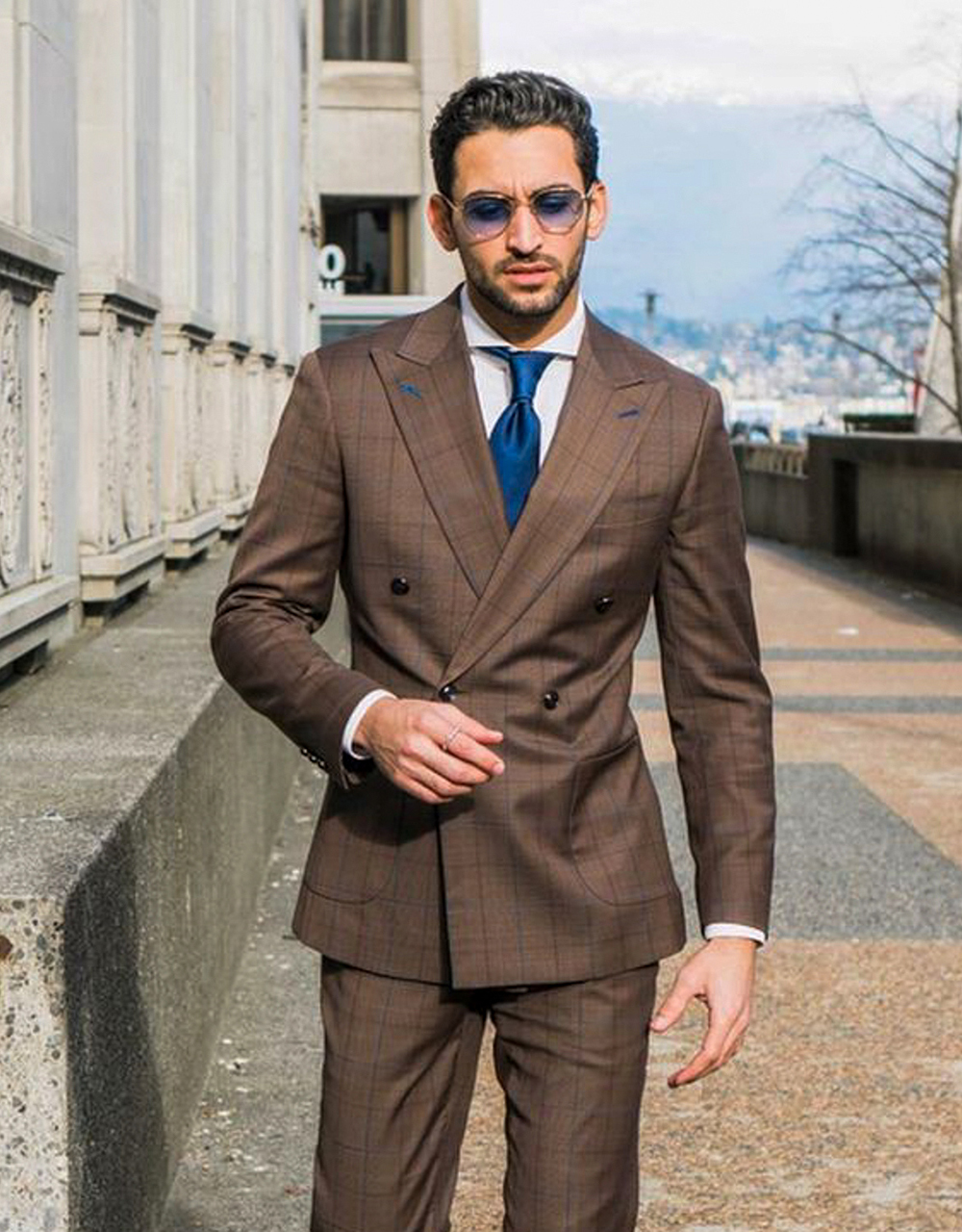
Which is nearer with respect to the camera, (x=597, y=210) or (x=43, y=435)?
(x=597, y=210)

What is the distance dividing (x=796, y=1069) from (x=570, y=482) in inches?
138

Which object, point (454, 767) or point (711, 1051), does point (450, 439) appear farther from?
point (711, 1051)

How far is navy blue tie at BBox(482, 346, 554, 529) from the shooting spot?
11.6ft

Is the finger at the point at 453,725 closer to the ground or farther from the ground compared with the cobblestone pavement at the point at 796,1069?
farther from the ground

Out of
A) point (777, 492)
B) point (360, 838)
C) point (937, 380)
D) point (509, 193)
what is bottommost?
point (360, 838)

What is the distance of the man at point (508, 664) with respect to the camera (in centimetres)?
348

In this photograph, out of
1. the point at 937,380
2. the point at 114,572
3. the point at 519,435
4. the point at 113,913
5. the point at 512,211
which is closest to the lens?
the point at 512,211

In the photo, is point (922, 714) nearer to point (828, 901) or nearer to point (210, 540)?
point (210, 540)

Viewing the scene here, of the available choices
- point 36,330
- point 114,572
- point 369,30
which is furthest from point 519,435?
point 369,30

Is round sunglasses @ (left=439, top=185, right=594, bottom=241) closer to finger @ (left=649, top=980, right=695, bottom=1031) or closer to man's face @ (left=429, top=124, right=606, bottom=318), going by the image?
man's face @ (left=429, top=124, right=606, bottom=318)

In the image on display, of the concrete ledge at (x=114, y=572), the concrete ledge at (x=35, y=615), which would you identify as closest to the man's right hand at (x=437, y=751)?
the concrete ledge at (x=35, y=615)

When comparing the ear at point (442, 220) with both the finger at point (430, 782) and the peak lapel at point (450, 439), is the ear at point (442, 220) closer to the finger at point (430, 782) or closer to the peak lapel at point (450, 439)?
the peak lapel at point (450, 439)

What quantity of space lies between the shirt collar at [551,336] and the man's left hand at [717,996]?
0.80 metres

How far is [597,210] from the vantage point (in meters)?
3.61
